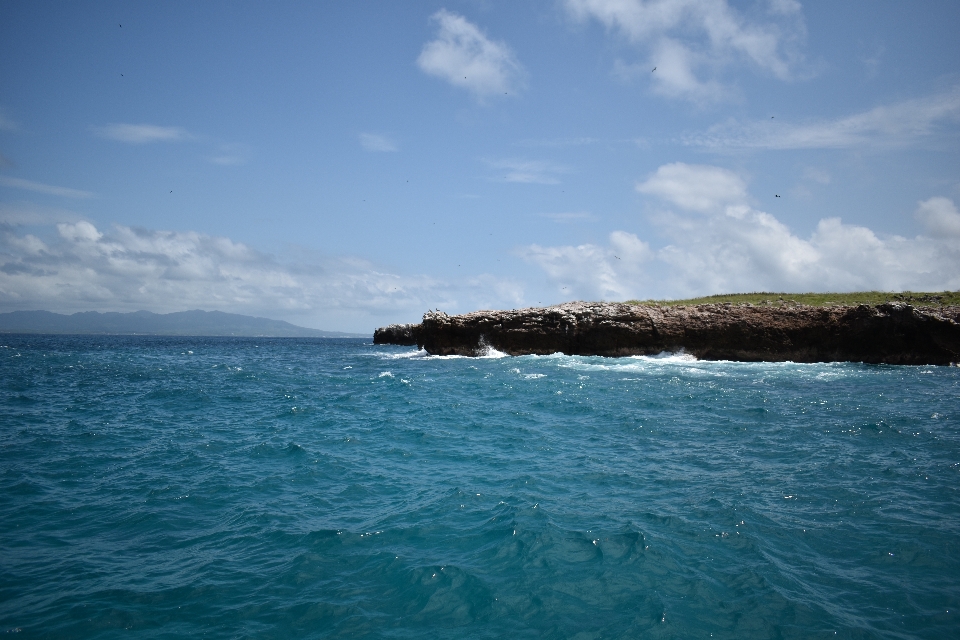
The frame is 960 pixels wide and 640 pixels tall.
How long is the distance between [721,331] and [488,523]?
37.0 meters

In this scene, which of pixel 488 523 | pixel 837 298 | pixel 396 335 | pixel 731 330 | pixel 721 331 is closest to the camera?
pixel 488 523

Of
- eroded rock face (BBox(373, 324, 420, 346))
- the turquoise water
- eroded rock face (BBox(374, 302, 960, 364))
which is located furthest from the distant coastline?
eroded rock face (BBox(373, 324, 420, 346))

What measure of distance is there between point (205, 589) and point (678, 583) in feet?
22.1

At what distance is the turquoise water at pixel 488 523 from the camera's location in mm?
6270

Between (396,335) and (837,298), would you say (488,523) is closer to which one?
(837,298)

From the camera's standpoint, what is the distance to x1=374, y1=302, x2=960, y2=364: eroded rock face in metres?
35.0

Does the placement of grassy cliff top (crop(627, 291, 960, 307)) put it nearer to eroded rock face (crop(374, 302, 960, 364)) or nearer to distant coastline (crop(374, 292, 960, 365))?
distant coastline (crop(374, 292, 960, 365))

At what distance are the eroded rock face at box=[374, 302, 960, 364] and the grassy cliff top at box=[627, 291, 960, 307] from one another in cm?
327

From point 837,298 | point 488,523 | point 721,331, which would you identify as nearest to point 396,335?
point 721,331

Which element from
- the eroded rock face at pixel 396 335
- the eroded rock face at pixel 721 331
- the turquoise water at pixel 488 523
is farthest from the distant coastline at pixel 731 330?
the eroded rock face at pixel 396 335

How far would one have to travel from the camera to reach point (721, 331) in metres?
40.0

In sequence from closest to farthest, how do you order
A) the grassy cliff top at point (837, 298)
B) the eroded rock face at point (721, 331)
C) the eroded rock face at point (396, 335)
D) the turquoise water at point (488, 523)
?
the turquoise water at point (488, 523) < the eroded rock face at point (721, 331) < the grassy cliff top at point (837, 298) < the eroded rock face at point (396, 335)

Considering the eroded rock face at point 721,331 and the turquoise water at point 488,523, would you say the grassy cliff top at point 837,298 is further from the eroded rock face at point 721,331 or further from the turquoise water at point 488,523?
the turquoise water at point 488,523

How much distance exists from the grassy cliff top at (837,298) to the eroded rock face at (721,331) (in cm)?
327
